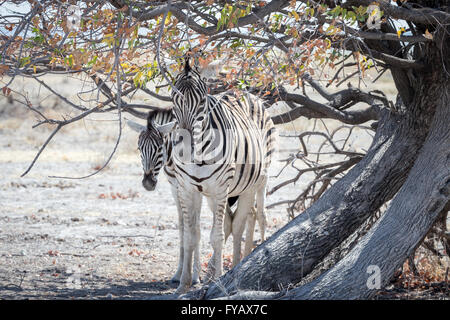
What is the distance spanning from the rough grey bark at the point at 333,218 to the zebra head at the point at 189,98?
137 centimetres

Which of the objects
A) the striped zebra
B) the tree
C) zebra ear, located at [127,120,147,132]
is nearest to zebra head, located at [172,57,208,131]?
the striped zebra

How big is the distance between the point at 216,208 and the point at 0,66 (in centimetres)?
286

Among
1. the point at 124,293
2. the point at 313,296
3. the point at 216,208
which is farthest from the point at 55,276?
the point at 313,296

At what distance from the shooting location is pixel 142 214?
10609mm

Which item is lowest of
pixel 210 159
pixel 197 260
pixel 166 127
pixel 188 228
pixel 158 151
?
pixel 197 260

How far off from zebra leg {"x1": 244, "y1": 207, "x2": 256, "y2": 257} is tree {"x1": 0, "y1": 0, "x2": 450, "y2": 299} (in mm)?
1773

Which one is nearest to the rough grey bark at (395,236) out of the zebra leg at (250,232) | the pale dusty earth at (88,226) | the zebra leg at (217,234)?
the zebra leg at (217,234)

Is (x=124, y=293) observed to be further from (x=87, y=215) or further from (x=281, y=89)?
(x=87, y=215)

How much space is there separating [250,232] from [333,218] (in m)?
2.03

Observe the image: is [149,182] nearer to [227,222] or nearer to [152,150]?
[152,150]

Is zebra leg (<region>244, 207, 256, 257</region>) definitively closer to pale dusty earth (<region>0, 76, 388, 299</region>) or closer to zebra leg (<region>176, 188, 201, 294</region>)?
pale dusty earth (<region>0, 76, 388, 299</region>)

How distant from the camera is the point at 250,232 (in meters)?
7.33

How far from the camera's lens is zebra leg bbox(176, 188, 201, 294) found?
6324 millimetres

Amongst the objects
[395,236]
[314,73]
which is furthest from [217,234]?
[395,236]
